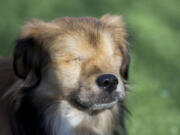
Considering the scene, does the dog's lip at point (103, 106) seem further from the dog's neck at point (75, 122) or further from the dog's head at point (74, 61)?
the dog's neck at point (75, 122)

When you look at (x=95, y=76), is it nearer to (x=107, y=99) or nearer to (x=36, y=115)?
(x=107, y=99)

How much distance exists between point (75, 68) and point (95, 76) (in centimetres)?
21

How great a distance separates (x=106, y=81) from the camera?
3.83 meters

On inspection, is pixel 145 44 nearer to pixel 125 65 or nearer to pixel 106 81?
pixel 125 65

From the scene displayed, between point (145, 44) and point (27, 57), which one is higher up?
point (27, 57)

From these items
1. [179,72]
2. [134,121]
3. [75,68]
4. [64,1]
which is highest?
[64,1]

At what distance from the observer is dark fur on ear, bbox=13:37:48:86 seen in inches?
155

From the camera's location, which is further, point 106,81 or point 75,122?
point 75,122

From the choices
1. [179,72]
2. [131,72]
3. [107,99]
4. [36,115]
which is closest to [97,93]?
[107,99]

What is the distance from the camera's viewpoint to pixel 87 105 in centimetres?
397

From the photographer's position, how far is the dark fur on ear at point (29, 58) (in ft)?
12.9

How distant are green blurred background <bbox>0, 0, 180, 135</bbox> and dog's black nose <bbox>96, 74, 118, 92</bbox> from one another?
989 mm

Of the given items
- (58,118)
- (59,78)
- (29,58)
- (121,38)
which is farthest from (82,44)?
(58,118)

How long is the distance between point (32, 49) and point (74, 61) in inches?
15.5
